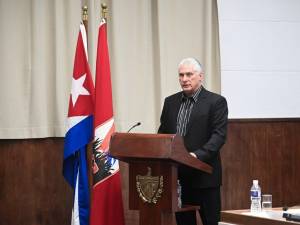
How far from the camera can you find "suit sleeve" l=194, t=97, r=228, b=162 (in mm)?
3652

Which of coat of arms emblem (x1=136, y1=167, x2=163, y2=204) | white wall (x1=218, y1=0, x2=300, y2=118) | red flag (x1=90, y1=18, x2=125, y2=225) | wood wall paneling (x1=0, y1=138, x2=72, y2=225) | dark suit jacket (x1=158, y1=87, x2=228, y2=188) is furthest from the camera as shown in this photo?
white wall (x1=218, y1=0, x2=300, y2=118)

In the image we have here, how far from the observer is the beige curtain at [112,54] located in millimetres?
4531

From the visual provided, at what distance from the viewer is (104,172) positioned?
4.07 metres

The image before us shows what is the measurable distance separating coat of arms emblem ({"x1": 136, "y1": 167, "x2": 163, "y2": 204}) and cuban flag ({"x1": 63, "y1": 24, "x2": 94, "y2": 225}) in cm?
80

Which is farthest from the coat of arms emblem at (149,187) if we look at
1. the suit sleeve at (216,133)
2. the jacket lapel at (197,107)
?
the jacket lapel at (197,107)

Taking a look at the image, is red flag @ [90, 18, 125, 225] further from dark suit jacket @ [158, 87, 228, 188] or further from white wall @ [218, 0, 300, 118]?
white wall @ [218, 0, 300, 118]

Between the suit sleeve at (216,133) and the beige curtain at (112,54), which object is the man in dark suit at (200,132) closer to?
the suit sleeve at (216,133)

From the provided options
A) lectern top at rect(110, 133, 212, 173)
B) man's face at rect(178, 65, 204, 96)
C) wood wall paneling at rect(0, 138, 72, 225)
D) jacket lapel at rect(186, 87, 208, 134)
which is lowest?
wood wall paneling at rect(0, 138, 72, 225)

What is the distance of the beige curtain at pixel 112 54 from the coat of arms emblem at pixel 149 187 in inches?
52.4

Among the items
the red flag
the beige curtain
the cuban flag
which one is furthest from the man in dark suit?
the beige curtain

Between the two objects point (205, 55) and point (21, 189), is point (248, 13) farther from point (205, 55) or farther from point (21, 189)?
point (21, 189)

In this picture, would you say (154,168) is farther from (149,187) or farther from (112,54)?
(112,54)

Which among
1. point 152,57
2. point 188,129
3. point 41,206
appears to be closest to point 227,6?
point 152,57

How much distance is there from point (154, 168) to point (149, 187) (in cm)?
12
